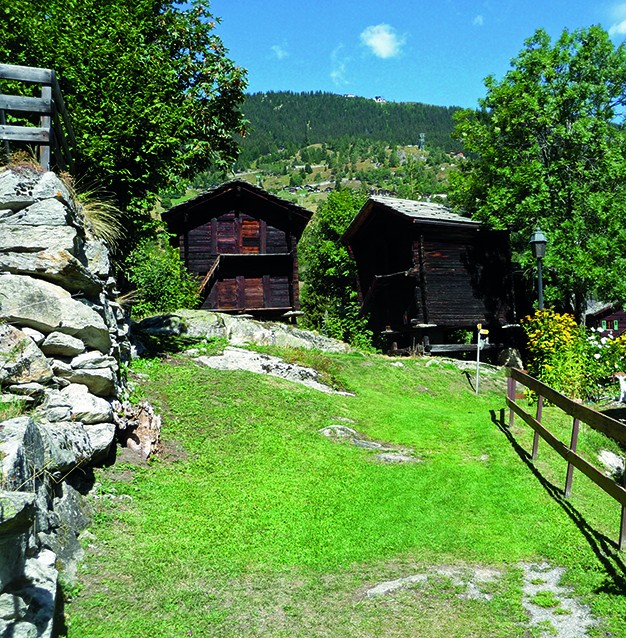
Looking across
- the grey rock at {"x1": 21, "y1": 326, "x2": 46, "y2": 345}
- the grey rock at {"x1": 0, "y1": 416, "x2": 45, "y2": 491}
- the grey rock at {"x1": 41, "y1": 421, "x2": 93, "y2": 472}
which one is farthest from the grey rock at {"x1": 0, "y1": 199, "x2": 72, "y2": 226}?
the grey rock at {"x1": 0, "y1": 416, "x2": 45, "y2": 491}

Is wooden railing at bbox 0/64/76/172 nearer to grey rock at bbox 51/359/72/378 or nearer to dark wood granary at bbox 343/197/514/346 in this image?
grey rock at bbox 51/359/72/378

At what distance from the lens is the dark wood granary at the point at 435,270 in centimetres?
2472

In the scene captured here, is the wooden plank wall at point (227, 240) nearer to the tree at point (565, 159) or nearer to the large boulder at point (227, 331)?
the large boulder at point (227, 331)

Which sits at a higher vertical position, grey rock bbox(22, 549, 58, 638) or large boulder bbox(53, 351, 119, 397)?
large boulder bbox(53, 351, 119, 397)

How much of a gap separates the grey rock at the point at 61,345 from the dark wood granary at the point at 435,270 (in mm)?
17820

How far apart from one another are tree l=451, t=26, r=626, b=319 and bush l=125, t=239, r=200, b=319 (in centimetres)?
1333

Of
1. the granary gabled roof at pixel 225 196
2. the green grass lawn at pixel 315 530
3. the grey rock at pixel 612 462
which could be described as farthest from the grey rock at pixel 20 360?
the granary gabled roof at pixel 225 196

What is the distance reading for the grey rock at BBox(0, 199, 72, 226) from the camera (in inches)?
330

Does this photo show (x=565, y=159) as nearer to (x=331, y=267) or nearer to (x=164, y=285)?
(x=164, y=285)

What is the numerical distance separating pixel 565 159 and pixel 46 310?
23.3 m

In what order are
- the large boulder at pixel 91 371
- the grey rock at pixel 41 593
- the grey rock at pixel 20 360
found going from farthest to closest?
the large boulder at pixel 91 371 < the grey rock at pixel 20 360 < the grey rock at pixel 41 593

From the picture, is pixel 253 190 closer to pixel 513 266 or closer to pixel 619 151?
pixel 513 266

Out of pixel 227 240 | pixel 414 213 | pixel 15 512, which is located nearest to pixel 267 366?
pixel 15 512

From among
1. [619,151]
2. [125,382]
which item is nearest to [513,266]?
[619,151]
